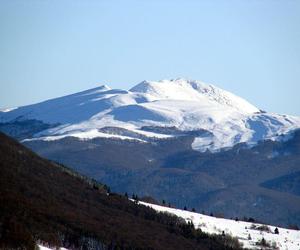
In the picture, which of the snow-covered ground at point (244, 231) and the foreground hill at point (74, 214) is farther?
the snow-covered ground at point (244, 231)

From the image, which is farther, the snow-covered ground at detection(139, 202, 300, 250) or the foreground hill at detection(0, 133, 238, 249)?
the snow-covered ground at detection(139, 202, 300, 250)

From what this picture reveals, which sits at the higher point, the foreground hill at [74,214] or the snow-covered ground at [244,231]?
the foreground hill at [74,214]

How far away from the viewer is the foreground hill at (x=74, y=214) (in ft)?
301

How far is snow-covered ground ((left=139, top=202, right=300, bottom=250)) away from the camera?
5072 inches

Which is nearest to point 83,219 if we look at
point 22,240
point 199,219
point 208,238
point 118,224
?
point 118,224

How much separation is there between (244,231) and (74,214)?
32911 millimetres

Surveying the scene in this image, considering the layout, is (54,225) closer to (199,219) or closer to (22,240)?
(22,240)

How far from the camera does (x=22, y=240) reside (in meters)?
68.4

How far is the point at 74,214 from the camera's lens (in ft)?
366

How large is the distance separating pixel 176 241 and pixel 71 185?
2034 centimetres

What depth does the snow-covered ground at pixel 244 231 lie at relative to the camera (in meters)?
129

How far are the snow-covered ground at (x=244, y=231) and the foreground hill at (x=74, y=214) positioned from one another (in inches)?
169

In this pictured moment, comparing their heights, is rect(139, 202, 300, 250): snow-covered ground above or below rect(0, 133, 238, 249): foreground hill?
below

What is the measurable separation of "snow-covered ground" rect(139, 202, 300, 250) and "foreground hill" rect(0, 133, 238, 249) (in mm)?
4281
